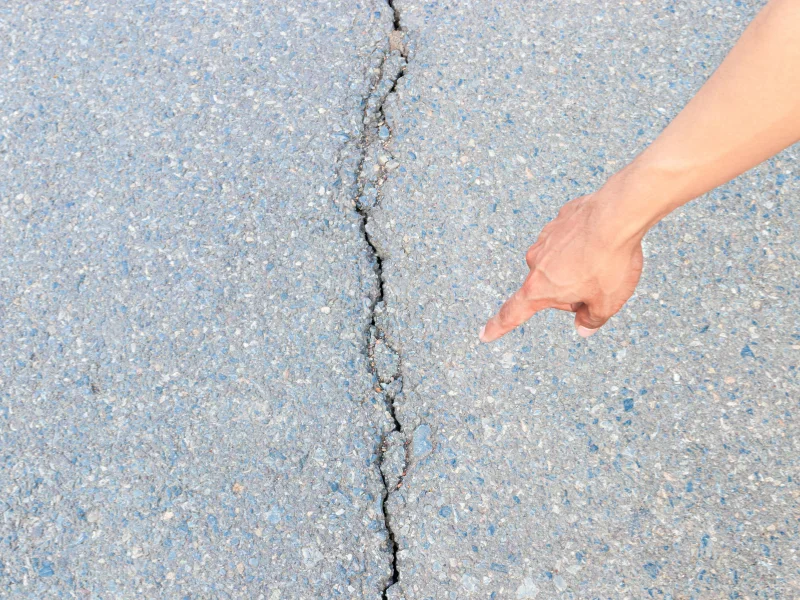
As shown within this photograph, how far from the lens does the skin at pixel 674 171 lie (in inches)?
44.2

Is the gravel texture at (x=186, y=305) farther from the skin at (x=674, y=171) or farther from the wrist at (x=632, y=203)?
the wrist at (x=632, y=203)

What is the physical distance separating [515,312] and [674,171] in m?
0.46

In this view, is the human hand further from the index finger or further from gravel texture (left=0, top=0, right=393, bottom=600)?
gravel texture (left=0, top=0, right=393, bottom=600)

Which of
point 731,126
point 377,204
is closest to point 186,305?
point 377,204

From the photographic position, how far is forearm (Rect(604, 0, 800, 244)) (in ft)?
3.65

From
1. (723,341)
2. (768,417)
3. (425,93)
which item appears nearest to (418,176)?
(425,93)

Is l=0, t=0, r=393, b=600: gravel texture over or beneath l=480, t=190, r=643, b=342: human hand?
beneath

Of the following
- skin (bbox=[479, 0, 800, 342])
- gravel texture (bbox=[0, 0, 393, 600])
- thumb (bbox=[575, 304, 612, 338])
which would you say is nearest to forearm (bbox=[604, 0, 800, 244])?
skin (bbox=[479, 0, 800, 342])

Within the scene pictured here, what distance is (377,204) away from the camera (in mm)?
2355

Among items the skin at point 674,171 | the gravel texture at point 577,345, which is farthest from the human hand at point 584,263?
the gravel texture at point 577,345

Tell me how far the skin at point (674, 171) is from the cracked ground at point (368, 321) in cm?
59

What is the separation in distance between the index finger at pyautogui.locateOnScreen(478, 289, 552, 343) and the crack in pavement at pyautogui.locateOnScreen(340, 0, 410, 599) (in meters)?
0.53

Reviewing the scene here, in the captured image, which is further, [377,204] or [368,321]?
[377,204]

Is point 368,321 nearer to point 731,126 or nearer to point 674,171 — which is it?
point 674,171
